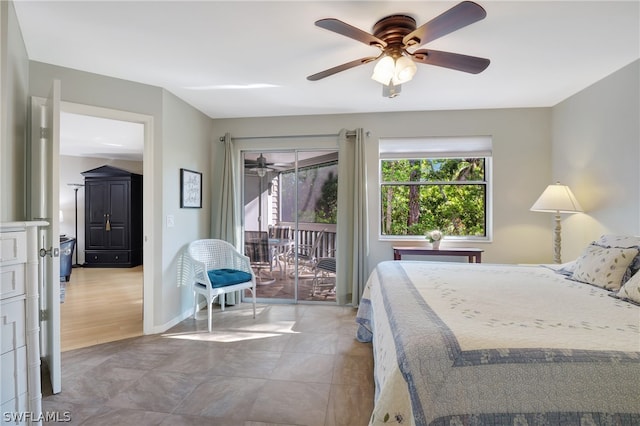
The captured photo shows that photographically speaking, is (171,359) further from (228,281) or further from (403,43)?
(403,43)

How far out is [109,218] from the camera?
21.3ft

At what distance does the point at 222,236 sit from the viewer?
4.03 metres

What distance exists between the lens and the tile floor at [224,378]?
6.05 ft

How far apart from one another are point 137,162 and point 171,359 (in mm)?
5845

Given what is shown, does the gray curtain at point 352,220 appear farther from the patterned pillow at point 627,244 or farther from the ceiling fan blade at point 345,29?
the patterned pillow at point 627,244

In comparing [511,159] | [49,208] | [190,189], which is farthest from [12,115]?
[511,159]

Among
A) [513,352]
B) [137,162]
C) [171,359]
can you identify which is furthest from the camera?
[137,162]

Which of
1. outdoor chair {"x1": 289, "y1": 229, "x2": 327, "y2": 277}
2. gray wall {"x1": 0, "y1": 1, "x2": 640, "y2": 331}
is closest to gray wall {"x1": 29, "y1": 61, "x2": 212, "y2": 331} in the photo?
gray wall {"x1": 0, "y1": 1, "x2": 640, "y2": 331}

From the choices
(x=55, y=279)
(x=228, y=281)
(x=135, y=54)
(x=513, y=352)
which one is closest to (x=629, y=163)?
(x=513, y=352)

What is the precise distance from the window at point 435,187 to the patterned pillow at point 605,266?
166 cm

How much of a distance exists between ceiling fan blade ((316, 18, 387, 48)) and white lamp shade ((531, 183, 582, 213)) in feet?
8.01

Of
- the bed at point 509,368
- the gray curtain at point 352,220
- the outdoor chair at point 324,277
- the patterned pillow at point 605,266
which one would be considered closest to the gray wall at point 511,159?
the gray curtain at point 352,220

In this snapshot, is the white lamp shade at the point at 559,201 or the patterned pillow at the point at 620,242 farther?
the white lamp shade at the point at 559,201

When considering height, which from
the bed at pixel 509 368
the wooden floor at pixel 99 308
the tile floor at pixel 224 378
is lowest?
the tile floor at pixel 224 378
